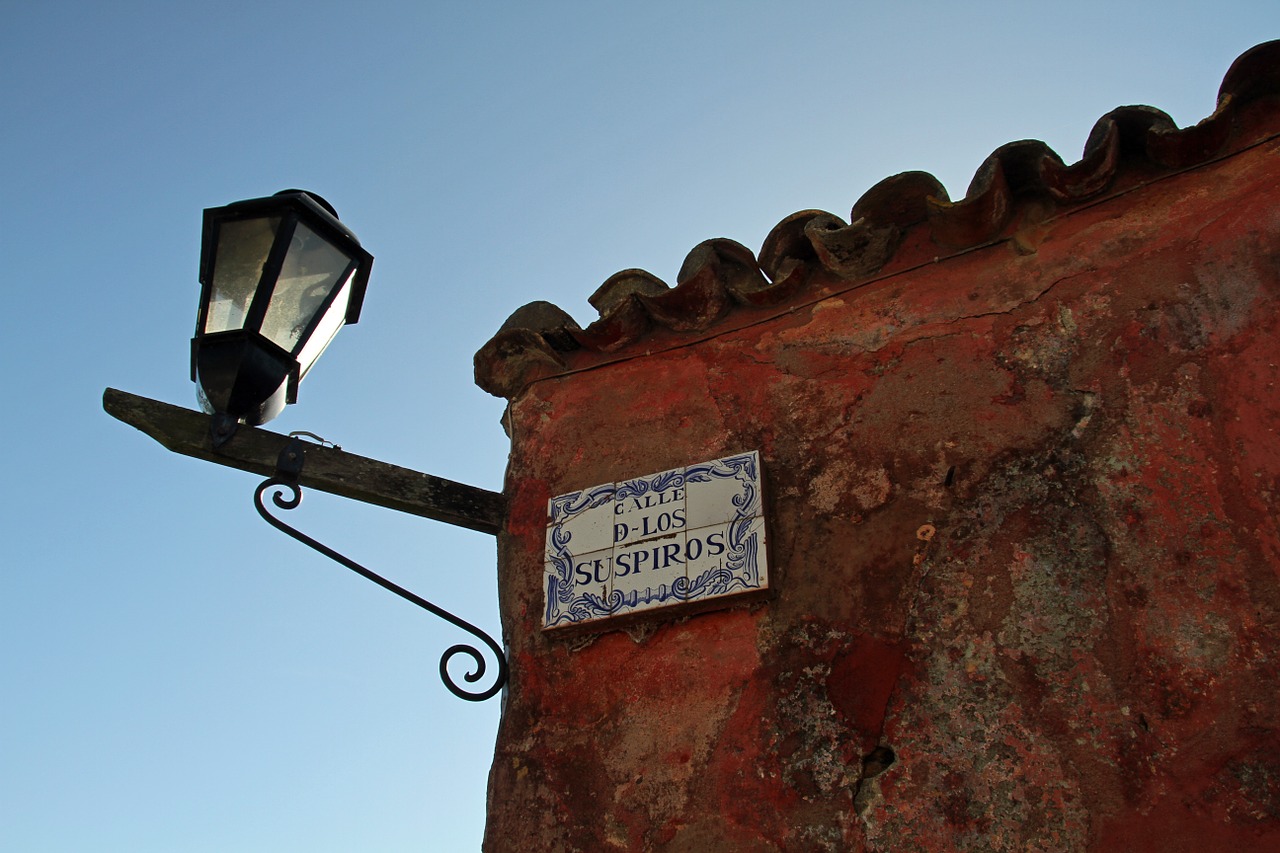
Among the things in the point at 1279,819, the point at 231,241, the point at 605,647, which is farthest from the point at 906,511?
the point at 231,241

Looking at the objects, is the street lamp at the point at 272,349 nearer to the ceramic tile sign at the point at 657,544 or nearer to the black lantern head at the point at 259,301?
the black lantern head at the point at 259,301

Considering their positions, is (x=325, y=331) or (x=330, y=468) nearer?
(x=325, y=331)

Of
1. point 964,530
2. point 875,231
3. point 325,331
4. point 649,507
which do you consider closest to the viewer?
point 964,530

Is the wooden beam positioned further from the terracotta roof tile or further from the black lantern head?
the terracotta roof tile

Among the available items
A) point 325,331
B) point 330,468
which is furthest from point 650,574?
point 325,331

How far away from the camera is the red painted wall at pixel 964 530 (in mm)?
2531

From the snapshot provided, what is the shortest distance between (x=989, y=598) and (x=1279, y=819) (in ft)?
2.43

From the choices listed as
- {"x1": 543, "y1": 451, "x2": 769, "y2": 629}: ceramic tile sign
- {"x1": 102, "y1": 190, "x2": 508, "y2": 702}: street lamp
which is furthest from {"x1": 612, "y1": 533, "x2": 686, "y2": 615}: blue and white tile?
{"x1": 102, "y1": 190, "x2": 508, "y2": 702}: street lamp

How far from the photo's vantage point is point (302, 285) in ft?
10.2

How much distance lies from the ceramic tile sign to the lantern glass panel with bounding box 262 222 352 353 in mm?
885

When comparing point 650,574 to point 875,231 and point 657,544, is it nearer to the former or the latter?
point 657,544

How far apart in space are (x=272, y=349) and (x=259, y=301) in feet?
0.41

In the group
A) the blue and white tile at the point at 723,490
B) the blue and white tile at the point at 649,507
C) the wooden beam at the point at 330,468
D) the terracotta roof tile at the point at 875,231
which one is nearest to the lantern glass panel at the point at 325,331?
the wooden beam at the point at 330,468

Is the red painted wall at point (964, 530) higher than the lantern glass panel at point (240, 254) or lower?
lower
